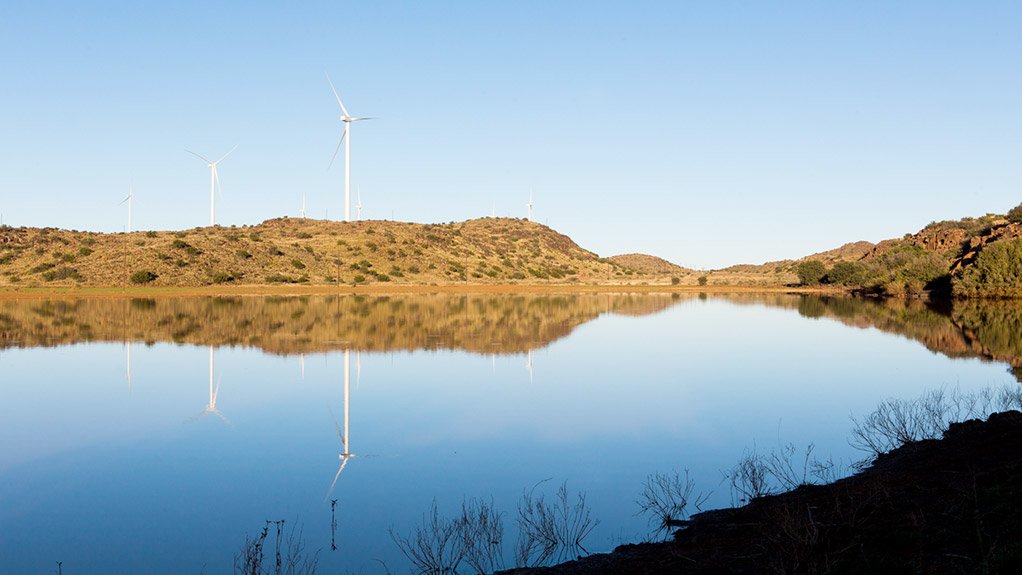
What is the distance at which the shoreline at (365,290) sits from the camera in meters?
66.8

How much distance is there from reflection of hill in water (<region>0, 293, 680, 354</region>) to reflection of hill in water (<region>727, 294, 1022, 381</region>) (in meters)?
14.1

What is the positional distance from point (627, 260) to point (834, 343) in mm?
167815

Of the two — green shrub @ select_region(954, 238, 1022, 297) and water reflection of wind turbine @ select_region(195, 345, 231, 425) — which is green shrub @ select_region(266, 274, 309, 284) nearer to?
green shrub @ select_region(954, 238, 1022, 297)

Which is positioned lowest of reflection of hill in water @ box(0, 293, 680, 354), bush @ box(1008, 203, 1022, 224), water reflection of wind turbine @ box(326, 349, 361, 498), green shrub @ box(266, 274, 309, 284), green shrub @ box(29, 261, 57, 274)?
water reflection of wind turbine @ box(326, 349, 361, 498)

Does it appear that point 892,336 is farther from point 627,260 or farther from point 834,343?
point 627,260

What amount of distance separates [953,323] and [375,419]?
112 feet

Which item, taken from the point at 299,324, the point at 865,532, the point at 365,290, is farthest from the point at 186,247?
the point at 865,532

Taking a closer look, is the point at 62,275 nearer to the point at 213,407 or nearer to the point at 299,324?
the point at 299,324

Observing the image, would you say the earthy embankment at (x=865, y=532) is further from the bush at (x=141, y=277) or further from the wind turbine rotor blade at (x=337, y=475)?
the bush at (x=141, y=277)

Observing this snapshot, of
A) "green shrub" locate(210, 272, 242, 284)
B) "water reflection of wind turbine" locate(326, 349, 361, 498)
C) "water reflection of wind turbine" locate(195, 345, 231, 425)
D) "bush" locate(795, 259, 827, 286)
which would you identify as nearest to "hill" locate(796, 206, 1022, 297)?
"bush" locate(795, 259, 827, 286)

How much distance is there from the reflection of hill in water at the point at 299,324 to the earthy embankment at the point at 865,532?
62.2 ft

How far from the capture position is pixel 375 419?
16266mm

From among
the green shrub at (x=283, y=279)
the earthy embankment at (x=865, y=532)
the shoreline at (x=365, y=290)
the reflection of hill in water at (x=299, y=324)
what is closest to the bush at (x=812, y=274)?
the shoreline at (x=365, y=290)

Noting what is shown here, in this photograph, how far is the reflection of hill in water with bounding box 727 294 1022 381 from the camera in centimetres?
2778
